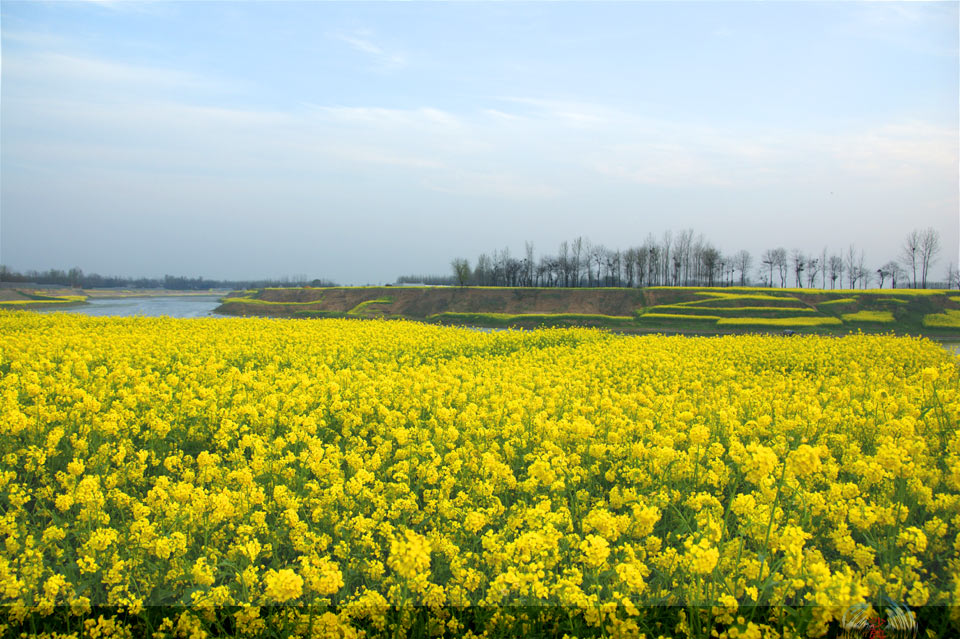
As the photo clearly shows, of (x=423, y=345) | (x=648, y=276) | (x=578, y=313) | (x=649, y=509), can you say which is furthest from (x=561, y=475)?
(x=648, y=276)

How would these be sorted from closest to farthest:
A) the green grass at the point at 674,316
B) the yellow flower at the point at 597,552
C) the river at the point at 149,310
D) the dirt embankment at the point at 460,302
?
1. the yellow flower at the point at 597,552
2. the river at the point at 149,310
3. the green grass at the point at 674,316
4. the dirt embankment at the point at 460,302

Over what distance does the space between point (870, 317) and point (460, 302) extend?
51.3 metres

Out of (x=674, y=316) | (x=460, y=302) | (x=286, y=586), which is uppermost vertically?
(x=460, y=302)

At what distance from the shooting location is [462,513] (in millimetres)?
4395

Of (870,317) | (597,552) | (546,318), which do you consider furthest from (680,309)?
(597,552)

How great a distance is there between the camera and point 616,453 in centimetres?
566

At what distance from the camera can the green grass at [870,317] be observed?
172 ft

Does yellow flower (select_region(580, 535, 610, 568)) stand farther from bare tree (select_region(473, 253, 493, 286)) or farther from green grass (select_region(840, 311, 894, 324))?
bare tree (select_region(473, 253, 493, 286))

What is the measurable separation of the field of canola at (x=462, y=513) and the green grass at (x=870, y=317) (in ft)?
180

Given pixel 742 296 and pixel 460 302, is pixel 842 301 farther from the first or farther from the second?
pixel 460 302

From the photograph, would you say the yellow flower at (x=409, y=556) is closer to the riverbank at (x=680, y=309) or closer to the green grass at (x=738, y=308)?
the riverbank at (x=680, y=309)

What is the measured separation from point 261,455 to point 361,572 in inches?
69.5

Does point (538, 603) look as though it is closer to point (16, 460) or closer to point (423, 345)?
point (16, 460)

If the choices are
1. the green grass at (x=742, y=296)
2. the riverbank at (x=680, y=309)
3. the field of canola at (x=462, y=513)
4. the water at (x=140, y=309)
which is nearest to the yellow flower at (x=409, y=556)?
the field of canola at (x=462, y=513)
